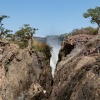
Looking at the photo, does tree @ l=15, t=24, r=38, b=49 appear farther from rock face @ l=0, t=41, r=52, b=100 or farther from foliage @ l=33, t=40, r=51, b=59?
rock face @ l=0, t=41, r=52, b=100

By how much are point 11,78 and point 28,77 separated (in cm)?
606

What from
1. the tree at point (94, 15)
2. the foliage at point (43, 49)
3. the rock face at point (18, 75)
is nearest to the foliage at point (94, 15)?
the tree at point (94, 15)

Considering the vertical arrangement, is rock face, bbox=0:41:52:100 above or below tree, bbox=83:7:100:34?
below

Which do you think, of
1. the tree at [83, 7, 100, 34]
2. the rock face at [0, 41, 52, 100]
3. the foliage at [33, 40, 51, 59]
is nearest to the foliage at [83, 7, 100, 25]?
the tree at [83, 7, 100, 34]

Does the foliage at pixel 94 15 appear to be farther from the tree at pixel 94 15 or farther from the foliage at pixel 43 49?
the foliage at pixel 43 49

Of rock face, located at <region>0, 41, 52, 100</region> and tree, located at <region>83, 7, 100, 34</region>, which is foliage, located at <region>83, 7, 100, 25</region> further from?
rock face, located at <region>0, 41, 52, 100</region>

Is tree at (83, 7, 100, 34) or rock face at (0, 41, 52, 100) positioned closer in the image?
rock face at (0, 41, 52, 100)

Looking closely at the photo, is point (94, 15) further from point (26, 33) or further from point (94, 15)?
point (26, 33)

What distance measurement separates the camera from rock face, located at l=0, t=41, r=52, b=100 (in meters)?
34.4

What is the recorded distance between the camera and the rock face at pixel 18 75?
34.4 metres

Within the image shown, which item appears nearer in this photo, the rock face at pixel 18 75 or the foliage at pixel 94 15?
the rock face at pixel 18 75

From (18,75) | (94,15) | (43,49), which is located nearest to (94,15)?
(94,15)

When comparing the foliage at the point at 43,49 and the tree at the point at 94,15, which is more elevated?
the tree at the point at 94,15

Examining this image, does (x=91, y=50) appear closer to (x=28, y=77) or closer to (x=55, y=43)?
(x=28, y=77)
